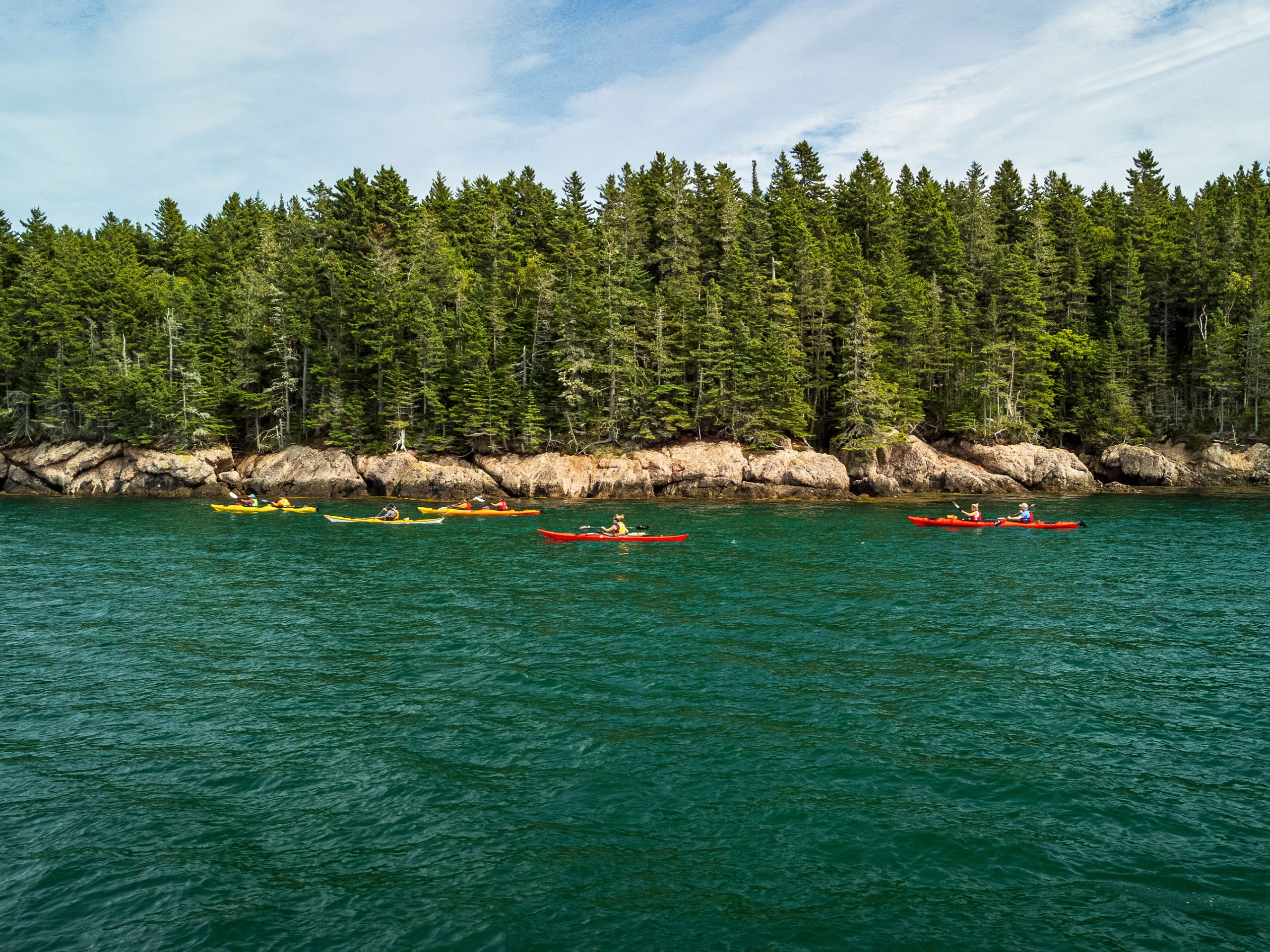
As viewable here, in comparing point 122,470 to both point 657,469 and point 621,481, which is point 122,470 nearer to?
point 621,481

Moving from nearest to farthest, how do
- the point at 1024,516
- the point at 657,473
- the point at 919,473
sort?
the point at 1024,516 < the point at 657,473 < the point at 919,473

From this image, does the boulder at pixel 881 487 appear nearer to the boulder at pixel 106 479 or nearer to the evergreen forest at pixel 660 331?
the evergreen forest at pixel 660 331

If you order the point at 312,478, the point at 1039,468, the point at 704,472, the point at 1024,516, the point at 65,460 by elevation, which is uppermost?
the point at 65,460

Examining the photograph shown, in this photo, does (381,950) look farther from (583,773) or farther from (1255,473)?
(1255,473)

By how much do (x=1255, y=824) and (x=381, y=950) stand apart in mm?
11881

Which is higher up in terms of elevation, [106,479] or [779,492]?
[106,479]

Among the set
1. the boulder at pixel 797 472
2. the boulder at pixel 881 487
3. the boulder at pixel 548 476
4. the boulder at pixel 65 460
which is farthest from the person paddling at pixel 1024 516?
the boulder at pixel 65 460

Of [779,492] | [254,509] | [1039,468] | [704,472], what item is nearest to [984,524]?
[779,492]

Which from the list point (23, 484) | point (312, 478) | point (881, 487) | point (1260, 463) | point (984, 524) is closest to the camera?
point (984, 524)

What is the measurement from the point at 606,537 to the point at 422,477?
26030 millimetres

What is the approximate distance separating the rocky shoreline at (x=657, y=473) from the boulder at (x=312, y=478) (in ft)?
0.29

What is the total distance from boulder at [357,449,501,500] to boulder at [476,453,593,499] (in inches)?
45.8

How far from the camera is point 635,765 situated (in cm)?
1232

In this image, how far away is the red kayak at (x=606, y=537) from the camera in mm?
36312
